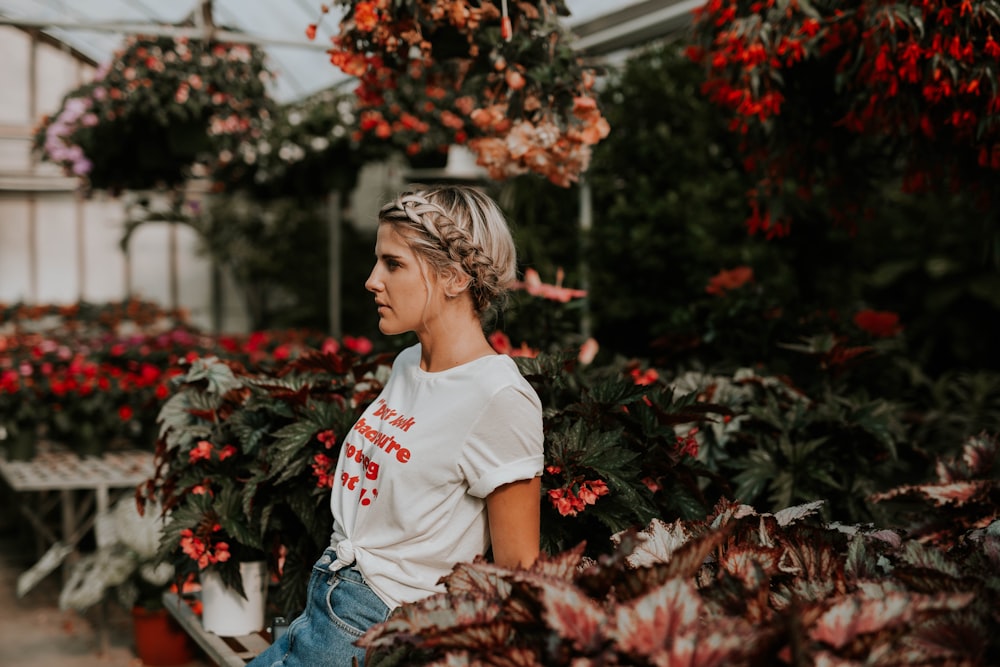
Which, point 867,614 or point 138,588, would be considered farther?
point 138,588

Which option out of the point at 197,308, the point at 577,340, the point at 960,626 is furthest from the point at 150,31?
the point at 197,308

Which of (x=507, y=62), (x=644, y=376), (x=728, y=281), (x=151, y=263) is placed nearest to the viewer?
(x=507, y=62)

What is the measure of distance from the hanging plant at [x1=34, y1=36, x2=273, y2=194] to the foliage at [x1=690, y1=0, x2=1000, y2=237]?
10.6 ft

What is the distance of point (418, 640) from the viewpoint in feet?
3.70

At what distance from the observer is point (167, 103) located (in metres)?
5.10

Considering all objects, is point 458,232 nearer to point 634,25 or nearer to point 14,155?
point 634,25

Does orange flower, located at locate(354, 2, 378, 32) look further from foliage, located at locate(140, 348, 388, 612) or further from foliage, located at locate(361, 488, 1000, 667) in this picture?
foliage, located at locate(361, 488, 1000, 667)

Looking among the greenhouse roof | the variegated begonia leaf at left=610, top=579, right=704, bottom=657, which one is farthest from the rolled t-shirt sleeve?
the greenhouse roof

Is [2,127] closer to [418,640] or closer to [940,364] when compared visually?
[940,364]

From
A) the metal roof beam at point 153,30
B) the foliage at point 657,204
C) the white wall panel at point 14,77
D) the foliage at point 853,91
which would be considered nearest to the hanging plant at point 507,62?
the foliage at point 853,91

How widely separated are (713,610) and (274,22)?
8671mm

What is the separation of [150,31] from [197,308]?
311 inches

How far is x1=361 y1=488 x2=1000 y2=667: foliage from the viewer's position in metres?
0.99

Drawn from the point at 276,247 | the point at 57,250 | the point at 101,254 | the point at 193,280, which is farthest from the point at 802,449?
the point at 57,250
